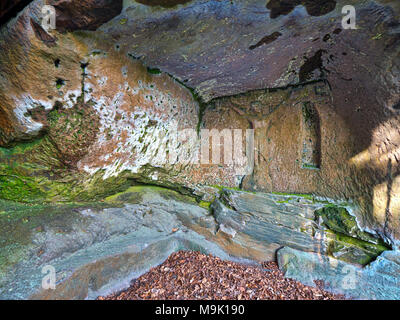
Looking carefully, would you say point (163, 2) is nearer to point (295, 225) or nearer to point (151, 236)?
point (151, 236)

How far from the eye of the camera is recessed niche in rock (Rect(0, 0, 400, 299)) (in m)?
2.09

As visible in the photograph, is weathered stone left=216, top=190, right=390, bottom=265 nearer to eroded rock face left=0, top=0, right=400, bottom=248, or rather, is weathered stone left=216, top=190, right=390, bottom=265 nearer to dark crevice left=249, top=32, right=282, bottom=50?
eroded rock face left=0, top=0, right=400, bottom=248

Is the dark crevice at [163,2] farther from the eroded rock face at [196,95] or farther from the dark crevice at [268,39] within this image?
the dark crevice at [268,39]

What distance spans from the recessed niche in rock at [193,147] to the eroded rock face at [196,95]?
2cm

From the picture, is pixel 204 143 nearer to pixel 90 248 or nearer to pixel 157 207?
pixel 157 207

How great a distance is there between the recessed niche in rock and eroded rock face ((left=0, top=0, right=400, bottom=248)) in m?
0.02

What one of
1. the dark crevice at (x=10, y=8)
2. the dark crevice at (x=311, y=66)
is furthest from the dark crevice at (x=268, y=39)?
the dark crevice at (x=10, y=8)

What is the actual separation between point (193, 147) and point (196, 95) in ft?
3.56

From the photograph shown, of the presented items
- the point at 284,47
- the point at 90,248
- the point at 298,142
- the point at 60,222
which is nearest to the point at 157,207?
the point at 90,248

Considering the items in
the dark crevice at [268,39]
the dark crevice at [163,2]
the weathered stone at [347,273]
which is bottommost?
the weathered stone at [347,273]

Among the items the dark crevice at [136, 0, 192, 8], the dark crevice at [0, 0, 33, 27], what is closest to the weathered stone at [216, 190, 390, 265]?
the dark crevice at [136, 0, 192, 8]

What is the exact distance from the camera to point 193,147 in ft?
13.7

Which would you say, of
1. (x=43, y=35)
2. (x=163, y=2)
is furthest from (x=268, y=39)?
(x=43, y=35)

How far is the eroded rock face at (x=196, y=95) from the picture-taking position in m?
2.04
